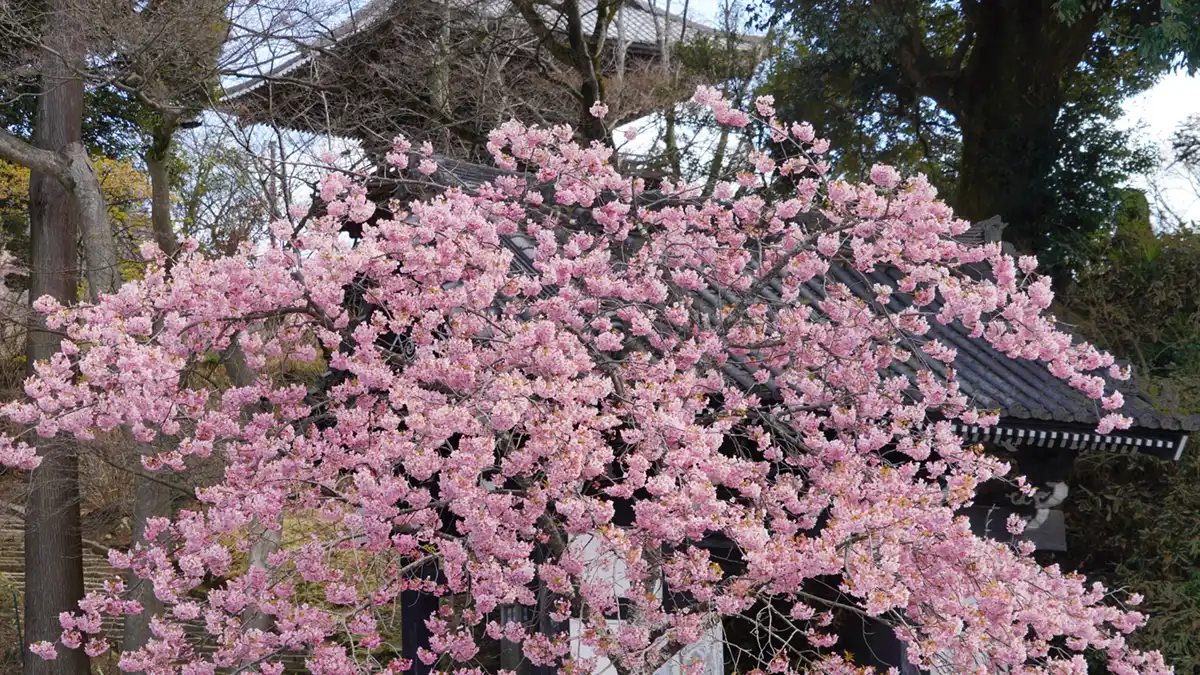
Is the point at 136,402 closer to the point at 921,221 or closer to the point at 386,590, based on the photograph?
the point at 386,590

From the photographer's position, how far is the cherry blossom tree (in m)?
4.92

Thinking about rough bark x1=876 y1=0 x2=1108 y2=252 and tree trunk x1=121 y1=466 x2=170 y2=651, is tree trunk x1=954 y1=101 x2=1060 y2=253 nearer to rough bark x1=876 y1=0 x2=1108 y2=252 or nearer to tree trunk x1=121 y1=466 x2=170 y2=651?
rough bark x1=876 y1=0 x2=1108 y2=252

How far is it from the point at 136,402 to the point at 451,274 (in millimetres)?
1649

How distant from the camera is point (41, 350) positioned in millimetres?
11727

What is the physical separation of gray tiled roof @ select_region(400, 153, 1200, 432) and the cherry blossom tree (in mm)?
1322

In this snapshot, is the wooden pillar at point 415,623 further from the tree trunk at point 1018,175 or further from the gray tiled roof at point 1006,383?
the tree trunk at point 1018,175

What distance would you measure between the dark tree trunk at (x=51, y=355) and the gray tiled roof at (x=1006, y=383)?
17.4 feet

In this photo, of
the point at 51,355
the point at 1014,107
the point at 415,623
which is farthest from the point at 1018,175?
the point at 51,355

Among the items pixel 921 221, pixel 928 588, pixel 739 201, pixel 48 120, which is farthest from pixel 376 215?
pixel 928 588

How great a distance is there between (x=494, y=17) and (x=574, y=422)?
36.8ft

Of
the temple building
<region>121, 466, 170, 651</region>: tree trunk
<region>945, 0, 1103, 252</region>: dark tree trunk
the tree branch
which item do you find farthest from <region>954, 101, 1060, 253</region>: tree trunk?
the tree branch

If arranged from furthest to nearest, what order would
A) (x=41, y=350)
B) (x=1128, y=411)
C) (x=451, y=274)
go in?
(x=41, y=350) < (x=1128, y=411) < (x=451, y=274)

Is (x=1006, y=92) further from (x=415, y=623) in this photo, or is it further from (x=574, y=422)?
(x=574, y=422)

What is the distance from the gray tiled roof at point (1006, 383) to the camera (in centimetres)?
803
